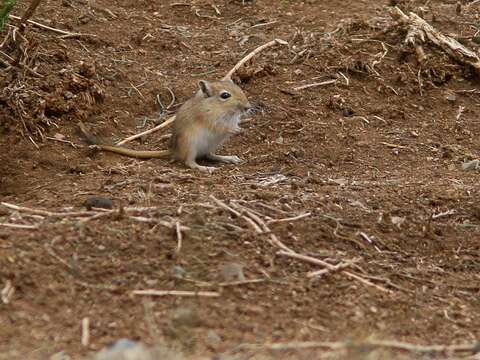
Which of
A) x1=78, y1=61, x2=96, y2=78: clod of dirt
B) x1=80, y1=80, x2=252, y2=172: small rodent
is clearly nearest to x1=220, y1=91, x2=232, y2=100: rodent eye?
x1=80, y1=80, x2=252, y2=172: small rodent

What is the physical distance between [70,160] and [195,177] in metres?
1.05

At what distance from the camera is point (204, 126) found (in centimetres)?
683

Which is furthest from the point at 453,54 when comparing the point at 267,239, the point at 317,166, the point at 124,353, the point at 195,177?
the point at 124,353

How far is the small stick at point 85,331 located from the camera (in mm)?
3914

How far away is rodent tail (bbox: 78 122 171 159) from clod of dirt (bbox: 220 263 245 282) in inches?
88.9

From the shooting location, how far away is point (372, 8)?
922cm

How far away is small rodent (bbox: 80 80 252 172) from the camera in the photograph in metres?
6.69

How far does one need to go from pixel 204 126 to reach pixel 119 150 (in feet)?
2.13

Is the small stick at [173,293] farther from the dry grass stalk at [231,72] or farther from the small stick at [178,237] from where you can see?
the dry grass stalk at [231,72]

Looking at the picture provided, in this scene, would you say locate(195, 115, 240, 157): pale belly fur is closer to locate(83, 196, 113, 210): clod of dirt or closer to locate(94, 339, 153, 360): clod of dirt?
locate(83, 196, 113, 210): clod of dirt

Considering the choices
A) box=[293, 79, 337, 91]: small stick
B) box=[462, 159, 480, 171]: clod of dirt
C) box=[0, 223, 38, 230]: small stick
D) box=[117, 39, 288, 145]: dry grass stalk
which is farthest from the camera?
box=[293, 79, 337, 91]: small stick

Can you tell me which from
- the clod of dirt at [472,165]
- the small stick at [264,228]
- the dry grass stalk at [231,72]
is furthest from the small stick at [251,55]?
the small stick at [264,228]

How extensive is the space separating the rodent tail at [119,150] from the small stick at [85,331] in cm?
269

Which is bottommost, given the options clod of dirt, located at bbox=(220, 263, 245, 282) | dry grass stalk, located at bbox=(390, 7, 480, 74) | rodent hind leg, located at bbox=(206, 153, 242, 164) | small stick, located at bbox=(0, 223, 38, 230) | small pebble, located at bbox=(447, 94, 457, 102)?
rodent hind leg, located at bbox=(206, 153, 242, 164)
